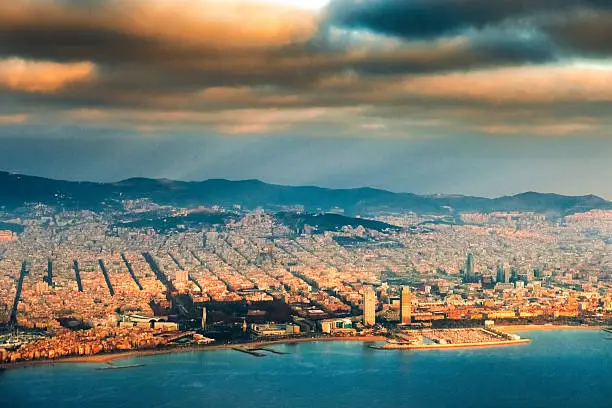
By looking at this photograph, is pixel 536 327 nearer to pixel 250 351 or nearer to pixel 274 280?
pixel 250 351

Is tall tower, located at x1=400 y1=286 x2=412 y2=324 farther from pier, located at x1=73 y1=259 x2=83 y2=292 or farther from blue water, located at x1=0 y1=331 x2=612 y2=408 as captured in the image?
pier, located at x1=73 y1=259 x2=83 y2=292

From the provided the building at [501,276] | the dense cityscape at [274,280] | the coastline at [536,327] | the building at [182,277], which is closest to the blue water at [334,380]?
the dense cityscape at [274,280]

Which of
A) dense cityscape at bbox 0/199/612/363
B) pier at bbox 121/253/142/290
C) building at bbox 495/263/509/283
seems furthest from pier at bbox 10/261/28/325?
building at bbox 495/263/509/283

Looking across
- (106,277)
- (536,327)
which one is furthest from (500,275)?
(106,277)

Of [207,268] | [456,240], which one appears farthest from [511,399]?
[456,240]

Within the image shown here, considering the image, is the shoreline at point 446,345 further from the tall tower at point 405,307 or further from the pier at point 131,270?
the pier at point 131,270
